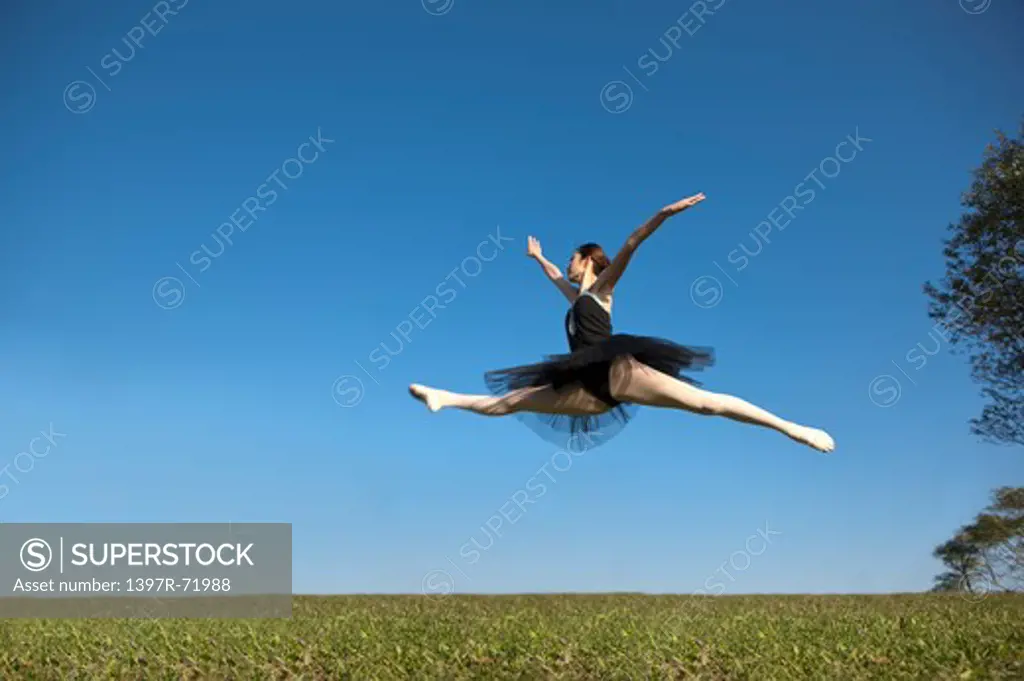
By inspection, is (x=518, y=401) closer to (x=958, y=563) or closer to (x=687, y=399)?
(x=687, y=399)

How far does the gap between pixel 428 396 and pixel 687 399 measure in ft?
5.73

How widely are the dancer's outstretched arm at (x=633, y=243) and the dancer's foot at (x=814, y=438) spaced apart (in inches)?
62.0

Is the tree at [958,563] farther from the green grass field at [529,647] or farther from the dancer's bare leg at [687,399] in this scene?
the dancer's bare leg at [687,399]

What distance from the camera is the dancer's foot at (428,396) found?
6.57 meters

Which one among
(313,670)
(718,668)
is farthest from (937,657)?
(313,670)

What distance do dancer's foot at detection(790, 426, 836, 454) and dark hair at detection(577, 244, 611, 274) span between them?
6.50ft

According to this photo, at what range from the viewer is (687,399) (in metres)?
6.25

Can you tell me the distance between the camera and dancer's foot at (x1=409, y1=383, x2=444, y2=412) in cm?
657

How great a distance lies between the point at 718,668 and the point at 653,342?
3.08m

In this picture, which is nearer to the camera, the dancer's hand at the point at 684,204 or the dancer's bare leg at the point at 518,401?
the dancer's hand at the point at 684,204

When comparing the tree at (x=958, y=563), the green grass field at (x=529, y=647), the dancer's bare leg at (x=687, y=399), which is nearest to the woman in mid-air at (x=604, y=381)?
the dancer's bare leg at (x=687, y=399)

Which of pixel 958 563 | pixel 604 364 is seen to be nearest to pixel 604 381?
pixel 604 364

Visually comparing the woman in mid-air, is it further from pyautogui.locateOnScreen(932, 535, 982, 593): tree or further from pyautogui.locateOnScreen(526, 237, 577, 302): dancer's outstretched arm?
pyautogui.locateOnScreen(932, 535, 982, 593): tree

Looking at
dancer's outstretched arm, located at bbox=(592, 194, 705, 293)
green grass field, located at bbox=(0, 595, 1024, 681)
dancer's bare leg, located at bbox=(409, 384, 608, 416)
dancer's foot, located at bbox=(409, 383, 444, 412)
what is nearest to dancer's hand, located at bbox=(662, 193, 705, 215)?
dancer's outstretched arm, located at bbox=(592, 194, 705, 293)
